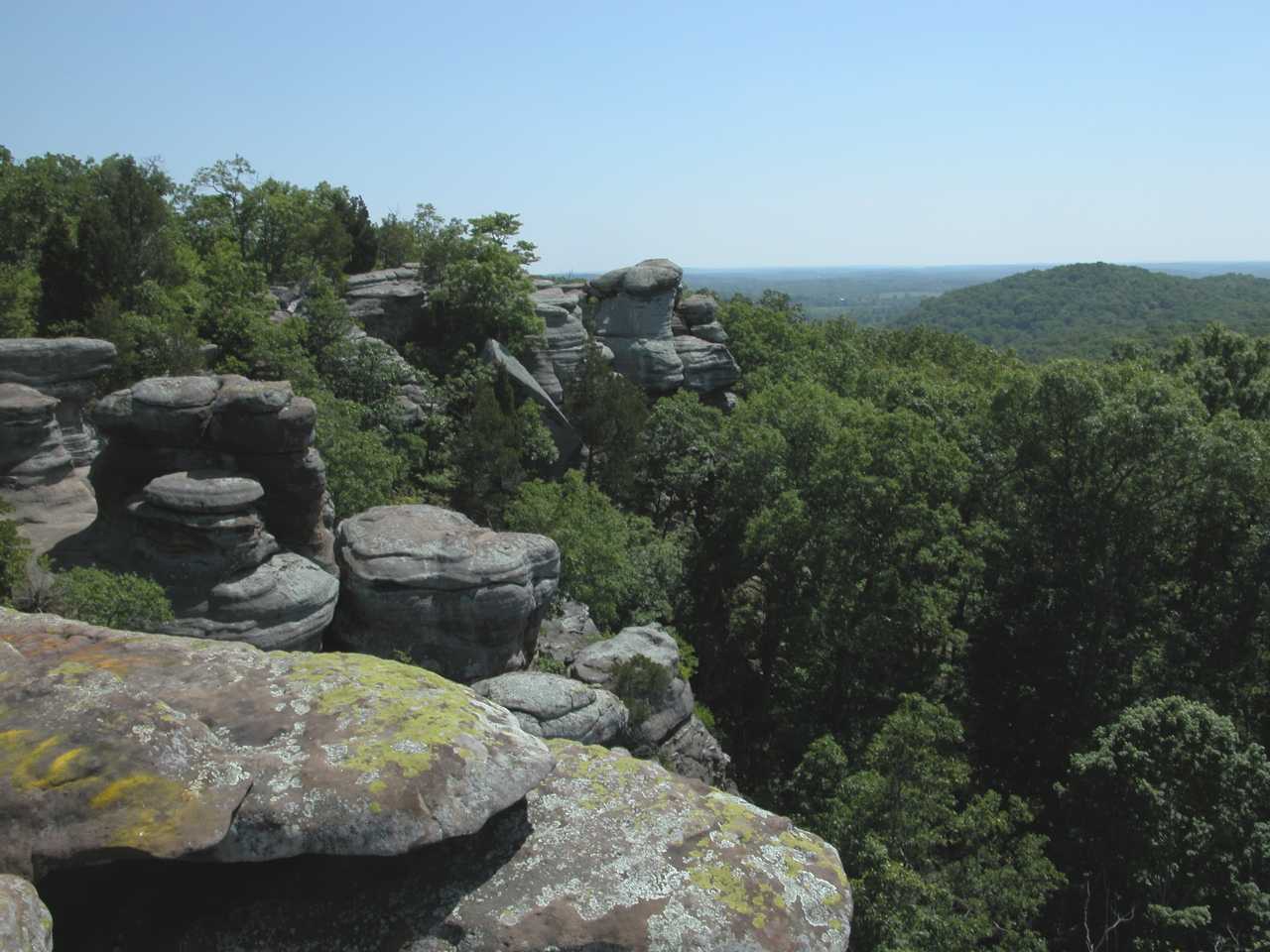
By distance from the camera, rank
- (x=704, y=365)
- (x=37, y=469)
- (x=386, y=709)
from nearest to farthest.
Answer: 1. (x=386, y=709)
2. (x=37, y=469)
3. (x=704, y=365)

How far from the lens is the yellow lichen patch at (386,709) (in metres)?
7.37

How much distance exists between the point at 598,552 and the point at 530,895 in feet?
65.5

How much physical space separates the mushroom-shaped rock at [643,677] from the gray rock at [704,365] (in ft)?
79.5

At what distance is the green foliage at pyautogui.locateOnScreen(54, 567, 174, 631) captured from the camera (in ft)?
54.2

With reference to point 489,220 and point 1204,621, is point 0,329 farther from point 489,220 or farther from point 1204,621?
point 1204,621

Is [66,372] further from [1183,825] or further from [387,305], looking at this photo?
[1183,825]

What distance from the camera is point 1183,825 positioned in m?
19.8

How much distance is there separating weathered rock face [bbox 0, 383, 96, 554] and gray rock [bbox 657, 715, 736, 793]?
15.3 meters

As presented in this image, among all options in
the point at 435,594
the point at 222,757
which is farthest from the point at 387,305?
the point at 222,757

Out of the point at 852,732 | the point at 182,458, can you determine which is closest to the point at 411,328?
the point at 182,458

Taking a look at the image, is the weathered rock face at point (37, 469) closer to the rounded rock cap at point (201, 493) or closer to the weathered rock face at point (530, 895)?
the rounded rock cap at point (201, 493)

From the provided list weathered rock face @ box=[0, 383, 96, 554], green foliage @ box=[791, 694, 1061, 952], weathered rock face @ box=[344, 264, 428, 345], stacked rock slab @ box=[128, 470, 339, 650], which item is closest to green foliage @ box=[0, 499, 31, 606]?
stacked rock slab @ box=[128, 470, 339, 650]

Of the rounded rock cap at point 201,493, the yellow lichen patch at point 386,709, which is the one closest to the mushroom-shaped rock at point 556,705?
the rounded rock cap at point 201,493

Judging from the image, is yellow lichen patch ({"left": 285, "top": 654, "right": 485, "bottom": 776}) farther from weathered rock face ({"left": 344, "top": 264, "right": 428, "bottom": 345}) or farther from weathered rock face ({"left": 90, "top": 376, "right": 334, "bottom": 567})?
weathered rock face ({"left": 344, "top": 264, "right": 428, "bottom": 345})
